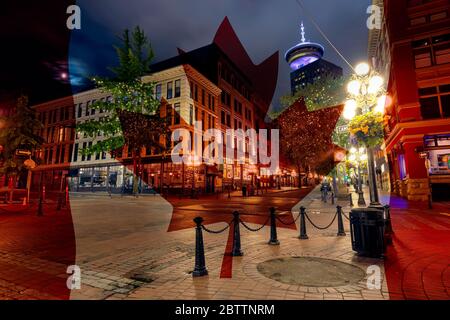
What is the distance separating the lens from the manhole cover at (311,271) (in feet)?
13.6

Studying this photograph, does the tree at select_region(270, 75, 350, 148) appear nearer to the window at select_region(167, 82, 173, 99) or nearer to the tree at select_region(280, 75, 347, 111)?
the tree at select_region(280, 75, 347, 111)

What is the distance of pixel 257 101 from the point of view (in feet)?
178

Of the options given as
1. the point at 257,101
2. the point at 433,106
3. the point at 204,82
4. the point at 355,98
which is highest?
the point at 257,101

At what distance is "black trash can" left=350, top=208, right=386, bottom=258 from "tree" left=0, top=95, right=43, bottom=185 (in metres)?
20.4

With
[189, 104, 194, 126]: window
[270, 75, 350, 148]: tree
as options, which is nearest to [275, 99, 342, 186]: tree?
[270, 75, 350, 148]: tree

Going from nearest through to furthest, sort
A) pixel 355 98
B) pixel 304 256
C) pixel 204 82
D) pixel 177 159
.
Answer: pixel 304 256
pixel 355 98
pixel 177 159
pixel 204 82

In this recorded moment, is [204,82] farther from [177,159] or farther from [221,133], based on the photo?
[177,159]

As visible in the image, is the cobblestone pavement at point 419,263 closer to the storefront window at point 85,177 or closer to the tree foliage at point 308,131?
the tree foliage at point 308,131

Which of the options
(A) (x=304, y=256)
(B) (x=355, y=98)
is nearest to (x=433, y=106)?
(B) (x=355, y=98)

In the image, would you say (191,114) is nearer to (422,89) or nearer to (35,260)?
(422,89)

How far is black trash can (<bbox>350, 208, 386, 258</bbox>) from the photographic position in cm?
553

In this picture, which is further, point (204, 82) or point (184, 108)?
point (204, 82)

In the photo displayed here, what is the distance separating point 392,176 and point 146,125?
26.0m

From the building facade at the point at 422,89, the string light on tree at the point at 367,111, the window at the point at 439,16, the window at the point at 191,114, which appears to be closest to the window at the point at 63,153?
the window at the point at 191,114
